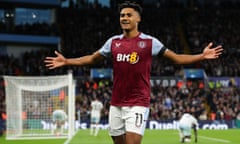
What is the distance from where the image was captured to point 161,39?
45156 mm

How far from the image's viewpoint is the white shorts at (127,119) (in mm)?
7004

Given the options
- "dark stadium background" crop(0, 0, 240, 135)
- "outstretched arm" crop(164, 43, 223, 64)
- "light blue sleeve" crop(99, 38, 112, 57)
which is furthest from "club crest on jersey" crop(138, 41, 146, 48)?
"dark stadium background" crop(0, 0, 240, 135)

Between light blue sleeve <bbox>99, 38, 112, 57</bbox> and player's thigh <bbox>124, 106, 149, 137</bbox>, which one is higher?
light blue sleeve <bbox>99, 38, 112, 57</bbox>

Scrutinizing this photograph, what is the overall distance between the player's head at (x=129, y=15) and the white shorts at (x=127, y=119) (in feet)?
3.39

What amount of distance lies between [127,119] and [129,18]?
50.2 inches

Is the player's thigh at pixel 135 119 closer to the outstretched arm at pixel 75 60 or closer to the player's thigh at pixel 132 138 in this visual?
the player's thigh at pixel 132 138

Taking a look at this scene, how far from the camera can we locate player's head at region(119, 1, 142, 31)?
7065mm

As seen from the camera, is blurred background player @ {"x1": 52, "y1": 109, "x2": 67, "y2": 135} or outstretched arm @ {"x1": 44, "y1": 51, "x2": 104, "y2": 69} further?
blurred background player @ {"x1": 52, "y1": 109, "x2": 67, "y2": 135}

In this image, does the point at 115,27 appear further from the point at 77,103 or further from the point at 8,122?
the point at 8,122

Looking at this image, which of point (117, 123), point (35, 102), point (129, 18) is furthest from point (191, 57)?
point (35, 102)

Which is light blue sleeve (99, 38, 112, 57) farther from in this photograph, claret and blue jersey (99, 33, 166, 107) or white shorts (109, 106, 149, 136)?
white shorts (109, 106, 149, 136)

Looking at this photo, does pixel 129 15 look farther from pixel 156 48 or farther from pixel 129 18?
pixel 156 48

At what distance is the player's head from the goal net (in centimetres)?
1495

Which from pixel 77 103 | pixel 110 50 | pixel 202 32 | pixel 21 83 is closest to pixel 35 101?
pixel 21 83
